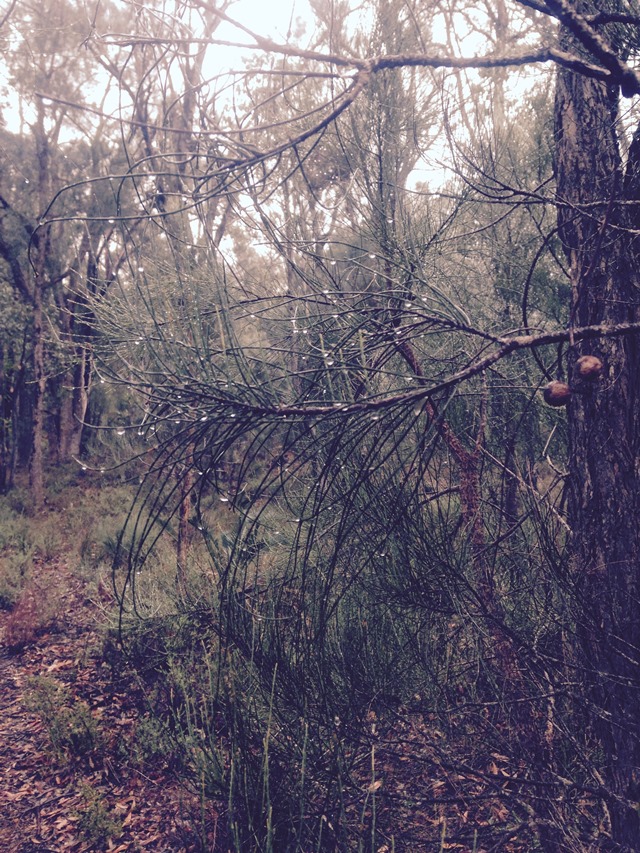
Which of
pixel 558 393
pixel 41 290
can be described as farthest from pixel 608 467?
pixel 41 290

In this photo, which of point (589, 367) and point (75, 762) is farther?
point (75, 762)

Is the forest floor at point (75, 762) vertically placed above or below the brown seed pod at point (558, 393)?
below

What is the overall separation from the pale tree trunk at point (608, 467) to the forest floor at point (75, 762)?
1.81 meters

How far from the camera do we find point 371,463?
1.65 metres

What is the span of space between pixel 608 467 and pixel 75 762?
447 cm

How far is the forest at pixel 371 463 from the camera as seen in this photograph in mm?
1576

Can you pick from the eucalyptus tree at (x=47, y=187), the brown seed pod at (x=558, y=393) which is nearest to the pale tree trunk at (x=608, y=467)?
the brown seed pod at (x=558, y=393)

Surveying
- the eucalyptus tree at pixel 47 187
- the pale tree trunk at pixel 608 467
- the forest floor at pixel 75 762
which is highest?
the eucalyptus tree at pixel 47 187


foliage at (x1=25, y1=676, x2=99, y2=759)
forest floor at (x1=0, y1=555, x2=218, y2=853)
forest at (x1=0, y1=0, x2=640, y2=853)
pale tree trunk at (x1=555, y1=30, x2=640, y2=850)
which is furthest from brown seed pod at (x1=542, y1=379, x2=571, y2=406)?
foliage at (x1=25, y1=676, x2=99, y2=759)

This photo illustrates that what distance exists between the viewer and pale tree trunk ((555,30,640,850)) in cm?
201

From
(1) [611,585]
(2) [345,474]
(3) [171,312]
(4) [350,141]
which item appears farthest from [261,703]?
(4) [350,141]

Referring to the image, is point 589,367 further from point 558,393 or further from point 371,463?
point 371,463

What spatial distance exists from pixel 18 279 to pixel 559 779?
13185mm

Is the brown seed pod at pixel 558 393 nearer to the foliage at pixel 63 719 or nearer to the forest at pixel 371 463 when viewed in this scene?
the forest at pixel 371 463
